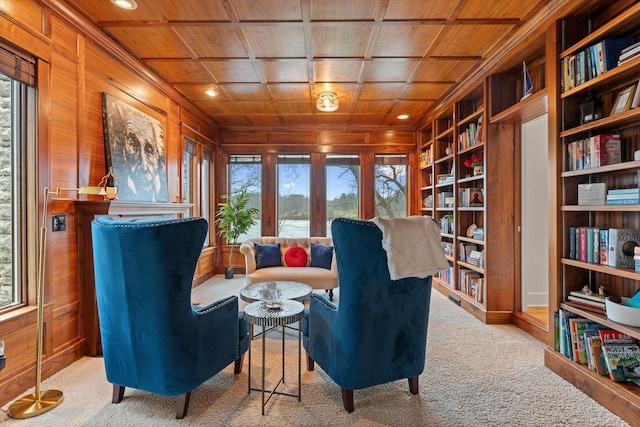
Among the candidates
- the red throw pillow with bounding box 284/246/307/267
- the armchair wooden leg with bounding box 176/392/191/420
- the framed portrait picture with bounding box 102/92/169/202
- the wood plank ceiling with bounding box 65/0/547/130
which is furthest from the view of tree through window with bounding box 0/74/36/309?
the red throw pillow with bounding box 284/246/307/267

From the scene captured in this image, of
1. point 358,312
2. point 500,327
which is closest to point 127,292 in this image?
point 358,312

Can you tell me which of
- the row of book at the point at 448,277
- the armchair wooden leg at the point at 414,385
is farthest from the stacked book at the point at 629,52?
the row of book at the point at 448,277

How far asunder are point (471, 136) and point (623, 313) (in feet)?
8.43

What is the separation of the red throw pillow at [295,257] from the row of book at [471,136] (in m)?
2.46

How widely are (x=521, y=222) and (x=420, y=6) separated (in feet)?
7.94

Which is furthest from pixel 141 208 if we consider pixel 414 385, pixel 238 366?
pixel 414 385

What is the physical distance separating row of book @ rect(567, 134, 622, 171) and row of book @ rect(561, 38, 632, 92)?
16.4 inches

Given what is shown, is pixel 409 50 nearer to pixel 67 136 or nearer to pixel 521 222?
pixel 521 222

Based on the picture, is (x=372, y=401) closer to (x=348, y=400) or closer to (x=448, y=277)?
(x=348, y=400)

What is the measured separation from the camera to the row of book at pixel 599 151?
2.16 meters

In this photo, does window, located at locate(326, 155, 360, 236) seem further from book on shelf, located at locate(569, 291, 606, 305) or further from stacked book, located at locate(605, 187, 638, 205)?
stacked book, located at locate(605, 187, 638, 205)

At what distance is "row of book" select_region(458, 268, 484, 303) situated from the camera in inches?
148

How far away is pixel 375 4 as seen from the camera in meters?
2.47

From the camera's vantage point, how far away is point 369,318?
188 centimetres
